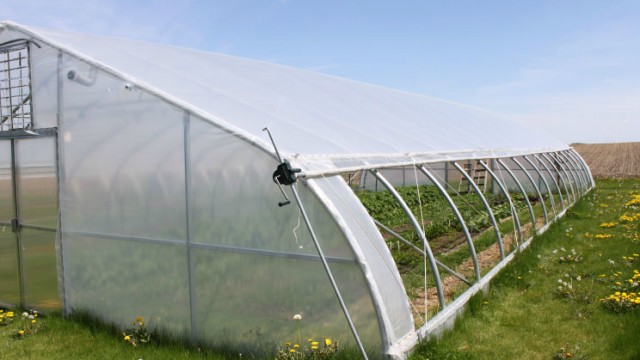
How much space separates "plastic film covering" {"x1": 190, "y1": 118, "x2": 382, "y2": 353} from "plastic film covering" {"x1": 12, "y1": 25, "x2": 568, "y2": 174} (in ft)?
1.11

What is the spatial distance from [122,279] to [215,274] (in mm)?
1273

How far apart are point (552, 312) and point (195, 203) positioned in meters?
4.26

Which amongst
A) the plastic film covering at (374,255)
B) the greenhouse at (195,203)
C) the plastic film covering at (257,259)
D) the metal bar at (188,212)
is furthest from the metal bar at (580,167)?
the metal bar at (188,212)

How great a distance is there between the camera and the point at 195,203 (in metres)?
4.78

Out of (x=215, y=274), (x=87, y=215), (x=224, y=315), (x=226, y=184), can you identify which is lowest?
(x=224, y=315)

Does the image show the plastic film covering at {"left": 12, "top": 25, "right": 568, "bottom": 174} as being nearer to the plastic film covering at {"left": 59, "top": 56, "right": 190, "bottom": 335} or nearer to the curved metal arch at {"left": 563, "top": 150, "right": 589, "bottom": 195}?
the plastic film covering at {"left": 59, "top": 56, "right": 190, "bottom": 335}

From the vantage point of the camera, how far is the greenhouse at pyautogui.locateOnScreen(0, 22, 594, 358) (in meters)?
4.22

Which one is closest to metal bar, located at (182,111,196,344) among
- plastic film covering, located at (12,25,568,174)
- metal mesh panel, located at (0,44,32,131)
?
plastic film covering, located at (12,25,568,174)

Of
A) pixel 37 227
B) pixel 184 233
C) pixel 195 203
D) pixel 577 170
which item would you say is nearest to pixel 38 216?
pixel 37 227

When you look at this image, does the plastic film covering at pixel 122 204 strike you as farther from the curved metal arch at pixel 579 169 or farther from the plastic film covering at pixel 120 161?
the curved metal arch at pixel 579 169

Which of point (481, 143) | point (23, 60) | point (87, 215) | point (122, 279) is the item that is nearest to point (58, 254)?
point (87, 215)

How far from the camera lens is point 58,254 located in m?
5.81

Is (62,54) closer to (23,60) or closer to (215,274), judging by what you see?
(23,60)

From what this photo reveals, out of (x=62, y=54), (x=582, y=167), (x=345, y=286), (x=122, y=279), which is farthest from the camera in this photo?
(x=582, y=167)
